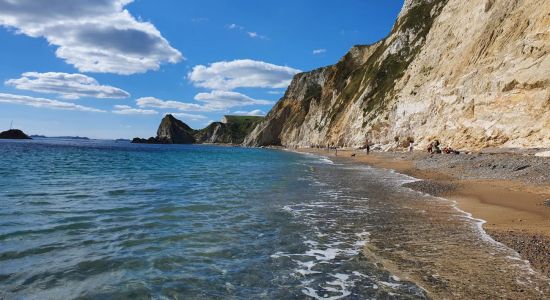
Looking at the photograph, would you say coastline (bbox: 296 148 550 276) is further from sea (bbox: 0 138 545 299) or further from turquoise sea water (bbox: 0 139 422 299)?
turquoise sea water (bbox: 0 139 422 299)

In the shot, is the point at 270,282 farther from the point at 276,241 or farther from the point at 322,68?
the point at 322,68

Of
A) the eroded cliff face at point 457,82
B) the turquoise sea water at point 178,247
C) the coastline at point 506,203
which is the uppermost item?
the eroded cliff face at point 457,82

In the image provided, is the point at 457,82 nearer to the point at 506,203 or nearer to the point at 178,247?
the point at 506,203

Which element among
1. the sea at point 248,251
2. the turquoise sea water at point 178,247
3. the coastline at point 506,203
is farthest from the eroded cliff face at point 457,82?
the turquoise sea water at point 178,247

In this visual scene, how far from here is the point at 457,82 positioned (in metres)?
45.7

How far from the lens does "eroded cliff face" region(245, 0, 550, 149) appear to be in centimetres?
3328

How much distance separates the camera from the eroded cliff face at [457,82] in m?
33.3

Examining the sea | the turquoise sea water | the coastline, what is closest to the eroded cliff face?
the coastline

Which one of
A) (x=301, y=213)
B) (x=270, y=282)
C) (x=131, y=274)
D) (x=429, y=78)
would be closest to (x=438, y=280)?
(x=270, y=282)

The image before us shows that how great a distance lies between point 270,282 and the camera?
23.3ft

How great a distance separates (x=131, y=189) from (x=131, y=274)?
44.9 feet

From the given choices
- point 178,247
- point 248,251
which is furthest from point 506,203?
point 178,247

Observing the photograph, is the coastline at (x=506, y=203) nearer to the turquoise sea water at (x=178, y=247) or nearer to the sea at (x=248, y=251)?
the sea at (x=248, y=251)

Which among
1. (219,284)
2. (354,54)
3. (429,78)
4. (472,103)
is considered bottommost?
(219,284)
